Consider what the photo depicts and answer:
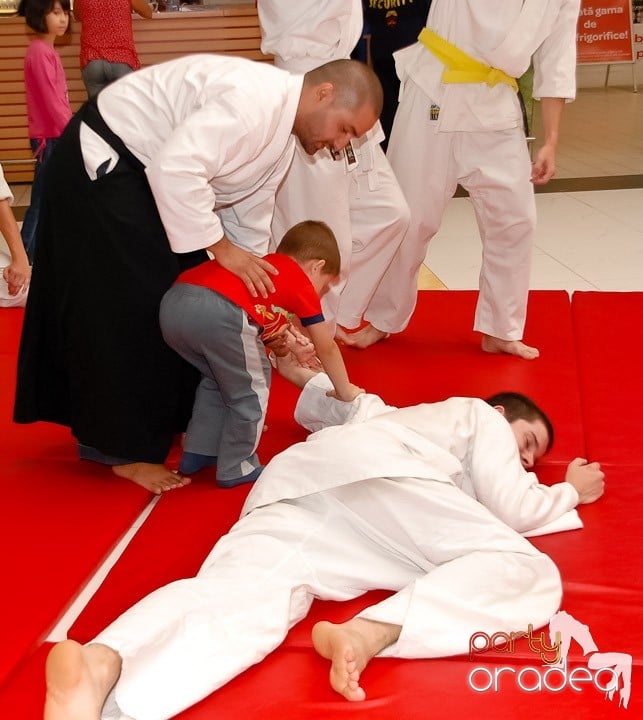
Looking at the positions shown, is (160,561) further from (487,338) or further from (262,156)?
(487,338)

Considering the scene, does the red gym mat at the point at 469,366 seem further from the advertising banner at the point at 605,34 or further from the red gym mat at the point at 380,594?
the advertising banner at the point at 605,34

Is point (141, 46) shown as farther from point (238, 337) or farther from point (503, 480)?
point (503, 480)

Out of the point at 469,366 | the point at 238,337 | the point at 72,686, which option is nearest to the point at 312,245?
the point at 238,337

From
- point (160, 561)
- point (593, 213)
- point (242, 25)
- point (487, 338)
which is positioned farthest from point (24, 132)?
point (160, 561)

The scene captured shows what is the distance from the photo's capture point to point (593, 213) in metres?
5.29

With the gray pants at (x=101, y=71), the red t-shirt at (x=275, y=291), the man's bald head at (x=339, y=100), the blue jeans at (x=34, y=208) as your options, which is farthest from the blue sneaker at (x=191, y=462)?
the gray pants at (x=101, y=71)

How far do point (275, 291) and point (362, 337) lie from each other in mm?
1006

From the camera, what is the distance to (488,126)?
9.09 ft

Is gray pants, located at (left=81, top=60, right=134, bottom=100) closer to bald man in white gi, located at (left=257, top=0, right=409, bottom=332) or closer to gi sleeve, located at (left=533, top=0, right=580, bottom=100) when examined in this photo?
bald man in white gi, located at (left=257, top=0, right=409, bottom=332)

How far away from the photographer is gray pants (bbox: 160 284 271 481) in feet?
6.83

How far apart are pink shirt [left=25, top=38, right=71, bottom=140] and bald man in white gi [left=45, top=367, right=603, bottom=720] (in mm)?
3543

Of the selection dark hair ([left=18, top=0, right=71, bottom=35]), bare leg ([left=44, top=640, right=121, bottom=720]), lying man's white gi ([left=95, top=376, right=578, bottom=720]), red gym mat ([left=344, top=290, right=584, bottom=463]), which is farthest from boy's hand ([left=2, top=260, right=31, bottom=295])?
bare leg ([left=44, top=640, right=121, bottom=720])

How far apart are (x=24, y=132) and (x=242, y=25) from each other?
6.46 feet

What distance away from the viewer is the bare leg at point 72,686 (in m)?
1.33
